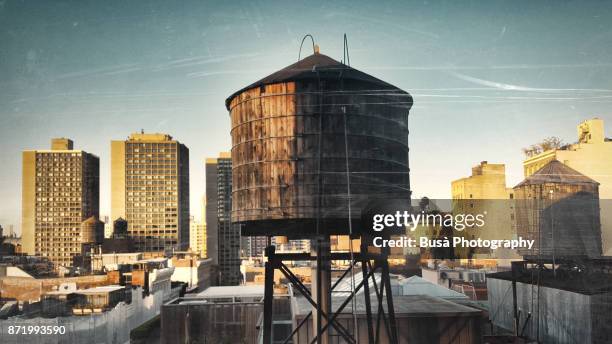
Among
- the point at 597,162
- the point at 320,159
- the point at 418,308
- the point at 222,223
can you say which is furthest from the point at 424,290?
the point at 222,223

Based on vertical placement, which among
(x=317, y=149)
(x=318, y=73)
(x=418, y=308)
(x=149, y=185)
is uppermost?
(x=149, y=185)

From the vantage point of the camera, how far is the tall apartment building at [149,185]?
5507 inches

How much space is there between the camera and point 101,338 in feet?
95.5

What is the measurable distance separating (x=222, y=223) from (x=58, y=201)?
41417mm

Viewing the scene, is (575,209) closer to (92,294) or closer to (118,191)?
(92,294)

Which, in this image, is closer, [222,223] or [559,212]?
[559,212]

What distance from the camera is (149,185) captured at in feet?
466

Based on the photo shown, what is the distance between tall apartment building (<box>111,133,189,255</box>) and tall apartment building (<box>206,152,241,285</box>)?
373 inches

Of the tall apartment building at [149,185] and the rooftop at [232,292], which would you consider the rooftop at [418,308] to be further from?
the tall apartment building at [149,185]

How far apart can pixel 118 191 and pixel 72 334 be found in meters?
124

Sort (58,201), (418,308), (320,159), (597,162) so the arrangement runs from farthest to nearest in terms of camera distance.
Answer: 1. (58,201)
2. (597,162)
3. (418,308)
4. (320,159)

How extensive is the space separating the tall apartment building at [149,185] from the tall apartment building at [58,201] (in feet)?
41.0

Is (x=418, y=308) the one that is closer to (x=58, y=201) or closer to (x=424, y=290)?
(x=424, y=290)

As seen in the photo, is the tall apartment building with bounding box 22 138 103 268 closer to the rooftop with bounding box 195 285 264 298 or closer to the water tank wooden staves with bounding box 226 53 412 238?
the rooftop with bounding box 195 285 264 298
